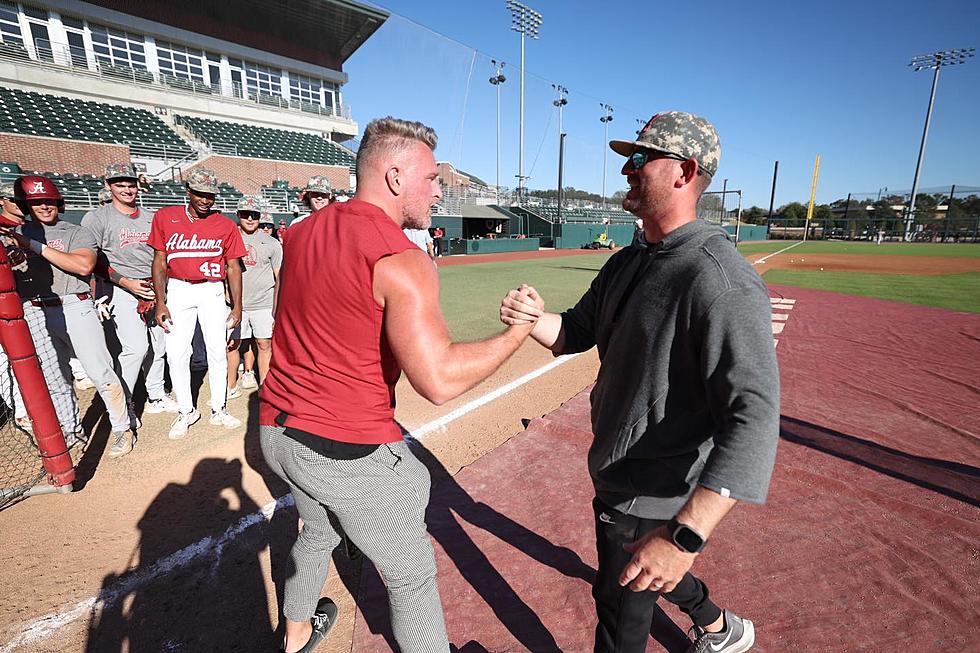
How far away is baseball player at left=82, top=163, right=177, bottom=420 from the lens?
168 inches

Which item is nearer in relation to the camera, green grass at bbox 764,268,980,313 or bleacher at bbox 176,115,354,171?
green grass at bbox 764,268,980,313

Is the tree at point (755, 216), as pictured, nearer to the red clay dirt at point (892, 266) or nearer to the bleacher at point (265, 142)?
the red clay dirt at point (892, 266)

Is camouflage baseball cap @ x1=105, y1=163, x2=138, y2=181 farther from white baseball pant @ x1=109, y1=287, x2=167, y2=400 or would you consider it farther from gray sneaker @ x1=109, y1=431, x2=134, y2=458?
gray sneaker @ x1=109, y1=431, x2=134, y2=458

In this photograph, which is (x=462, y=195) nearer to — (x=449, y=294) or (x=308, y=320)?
(x=449, y=294)

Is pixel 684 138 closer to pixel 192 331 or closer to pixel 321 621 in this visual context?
pixel 321 621

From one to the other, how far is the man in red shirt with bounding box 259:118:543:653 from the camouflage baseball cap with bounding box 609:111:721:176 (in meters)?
0.81

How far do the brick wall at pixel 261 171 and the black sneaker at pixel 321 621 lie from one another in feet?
88.4

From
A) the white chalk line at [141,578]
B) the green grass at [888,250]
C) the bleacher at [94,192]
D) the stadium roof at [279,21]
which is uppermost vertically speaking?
the stadium roof at [279,21]

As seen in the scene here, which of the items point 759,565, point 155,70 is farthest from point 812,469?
point 155,70

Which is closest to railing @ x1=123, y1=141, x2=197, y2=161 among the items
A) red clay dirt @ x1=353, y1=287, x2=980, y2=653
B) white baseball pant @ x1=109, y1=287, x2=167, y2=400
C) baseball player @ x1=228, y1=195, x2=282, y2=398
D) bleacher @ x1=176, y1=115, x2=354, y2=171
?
bleacher @ x1=176, y1=115, x2=354, y2=171

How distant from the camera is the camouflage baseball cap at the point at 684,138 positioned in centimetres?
156

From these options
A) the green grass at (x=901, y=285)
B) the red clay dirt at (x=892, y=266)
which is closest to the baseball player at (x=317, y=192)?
the green grass at (x=901, y=285)

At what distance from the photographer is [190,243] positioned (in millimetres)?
4172

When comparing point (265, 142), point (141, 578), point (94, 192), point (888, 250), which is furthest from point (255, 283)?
point (888, 250)
